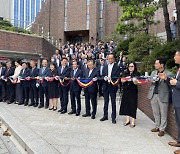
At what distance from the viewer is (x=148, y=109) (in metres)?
8.79

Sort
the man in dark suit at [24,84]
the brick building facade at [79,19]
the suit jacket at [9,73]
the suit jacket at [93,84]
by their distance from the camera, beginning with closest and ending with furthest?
the suit jacket at [93,84] → the man in dark suit at [24,84] → the suit jacket at [9,73] → the brick building facade at [79,19]

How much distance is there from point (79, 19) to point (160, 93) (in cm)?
2674

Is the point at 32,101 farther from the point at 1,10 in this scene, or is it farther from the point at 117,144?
the point at 1,10

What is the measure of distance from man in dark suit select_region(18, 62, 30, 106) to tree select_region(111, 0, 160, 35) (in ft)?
16.8

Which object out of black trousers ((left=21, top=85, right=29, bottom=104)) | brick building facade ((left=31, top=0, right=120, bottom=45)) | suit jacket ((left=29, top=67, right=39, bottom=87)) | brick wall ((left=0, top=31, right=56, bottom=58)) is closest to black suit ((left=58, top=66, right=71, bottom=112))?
suit jacket ((left=29, top=67, right=39, bottom=87))

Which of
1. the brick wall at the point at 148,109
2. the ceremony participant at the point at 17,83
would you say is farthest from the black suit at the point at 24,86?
the brick wall at the point at 148,109

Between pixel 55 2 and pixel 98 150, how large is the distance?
31.0m

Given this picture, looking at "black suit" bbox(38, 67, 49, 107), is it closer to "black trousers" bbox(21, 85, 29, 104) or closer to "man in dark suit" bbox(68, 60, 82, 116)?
"black trousers" bbox(21, 85, 29, 104)

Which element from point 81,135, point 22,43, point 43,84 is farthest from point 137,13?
point 22,43

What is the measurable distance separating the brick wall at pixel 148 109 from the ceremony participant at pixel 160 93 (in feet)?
0.45

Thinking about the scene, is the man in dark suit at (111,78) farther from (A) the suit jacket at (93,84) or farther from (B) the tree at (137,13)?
(B) the tree at (137,13)

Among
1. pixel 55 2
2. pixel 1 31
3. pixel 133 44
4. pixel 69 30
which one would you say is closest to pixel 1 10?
pixel 55 2

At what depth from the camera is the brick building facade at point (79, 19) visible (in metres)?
31.2

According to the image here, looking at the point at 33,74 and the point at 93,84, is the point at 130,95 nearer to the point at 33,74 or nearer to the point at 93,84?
the point at 93,84
